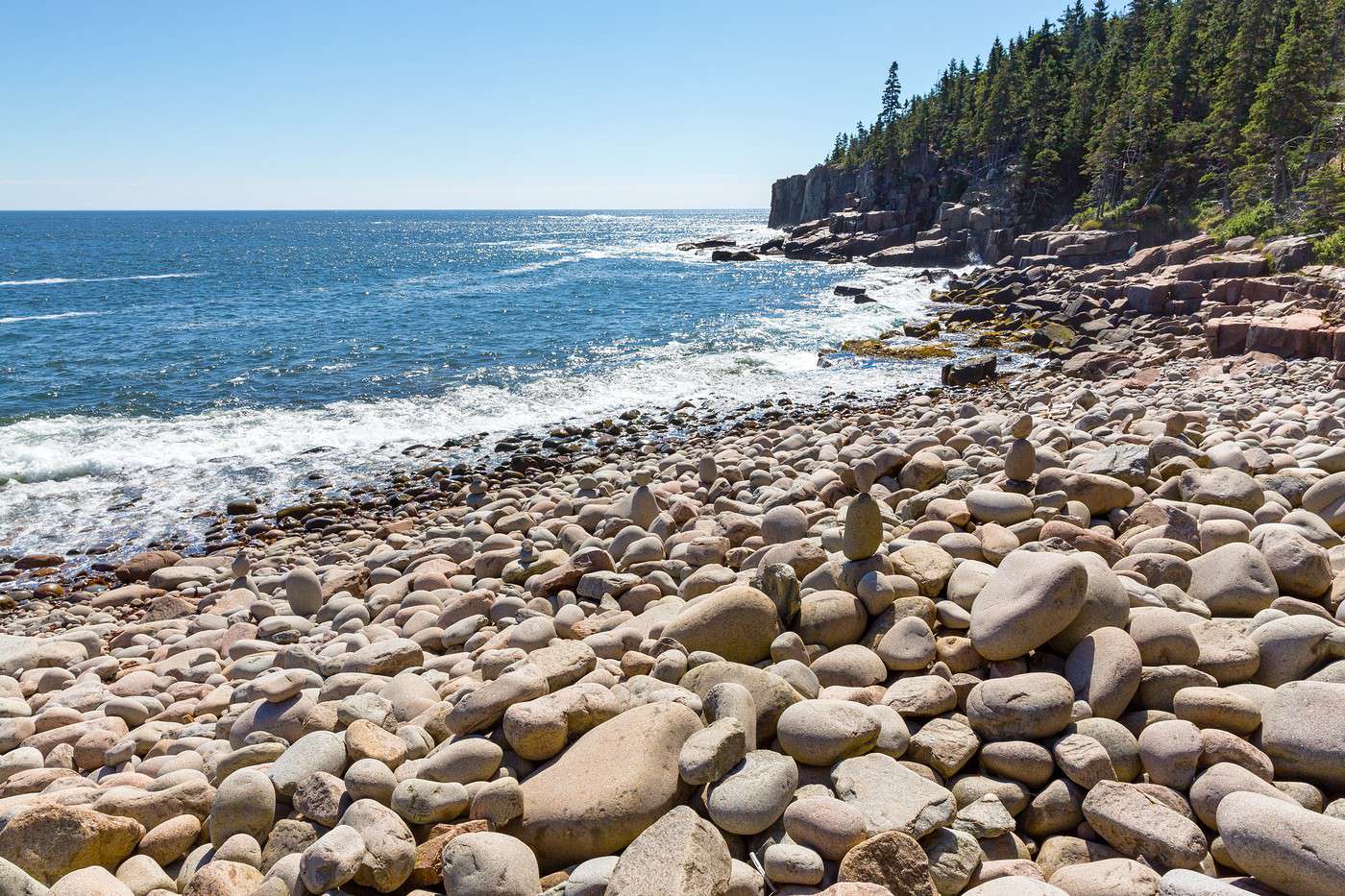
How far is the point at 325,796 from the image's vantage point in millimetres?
3590

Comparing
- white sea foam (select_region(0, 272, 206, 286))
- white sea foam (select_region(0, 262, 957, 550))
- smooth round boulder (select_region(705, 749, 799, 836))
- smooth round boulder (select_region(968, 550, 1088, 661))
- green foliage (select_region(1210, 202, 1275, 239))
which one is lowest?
white sea foam (select_region(0, 262, 957, 550))

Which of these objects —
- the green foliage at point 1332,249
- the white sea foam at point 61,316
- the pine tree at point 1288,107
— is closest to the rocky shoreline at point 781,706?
the green foliage at point 1332,249

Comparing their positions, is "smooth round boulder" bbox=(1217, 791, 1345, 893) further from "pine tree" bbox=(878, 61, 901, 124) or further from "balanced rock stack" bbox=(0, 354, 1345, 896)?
"pine tree" bbox=(878, 61, 901, 124)

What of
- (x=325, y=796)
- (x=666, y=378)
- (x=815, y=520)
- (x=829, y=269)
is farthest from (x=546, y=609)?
(x=829, y=269)

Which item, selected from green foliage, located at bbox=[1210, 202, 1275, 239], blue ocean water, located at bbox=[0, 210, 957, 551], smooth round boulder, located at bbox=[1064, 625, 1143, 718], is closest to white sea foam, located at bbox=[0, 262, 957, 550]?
blue ocean water, located at bbox=[0, 210, 957, 551]

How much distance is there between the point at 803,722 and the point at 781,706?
10.5 inches

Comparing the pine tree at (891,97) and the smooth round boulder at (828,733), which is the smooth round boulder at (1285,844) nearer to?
the smooth round boulder at (828,733)

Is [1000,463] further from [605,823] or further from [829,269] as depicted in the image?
[829,269]

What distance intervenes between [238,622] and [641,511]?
4716mm

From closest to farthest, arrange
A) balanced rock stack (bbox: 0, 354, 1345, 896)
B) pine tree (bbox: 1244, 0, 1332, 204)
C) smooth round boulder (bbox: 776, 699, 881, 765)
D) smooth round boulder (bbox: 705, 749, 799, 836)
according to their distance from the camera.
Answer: balanced rock stack (bbox: 0, 354, 1345, 896) → smooth round boulder (bbox: 705, 749, 799, 836) → smooth round boulder (bbox: 776, 699, 881, 765) → pine tree (bbox: 1244, 0, 1332, 204)

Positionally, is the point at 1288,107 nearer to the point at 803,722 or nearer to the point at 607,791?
the point at 803,722

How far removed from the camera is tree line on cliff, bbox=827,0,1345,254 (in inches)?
1448

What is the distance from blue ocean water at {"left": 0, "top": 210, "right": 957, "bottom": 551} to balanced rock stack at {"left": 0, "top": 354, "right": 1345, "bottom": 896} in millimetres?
8145

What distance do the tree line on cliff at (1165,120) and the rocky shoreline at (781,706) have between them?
32.1m
